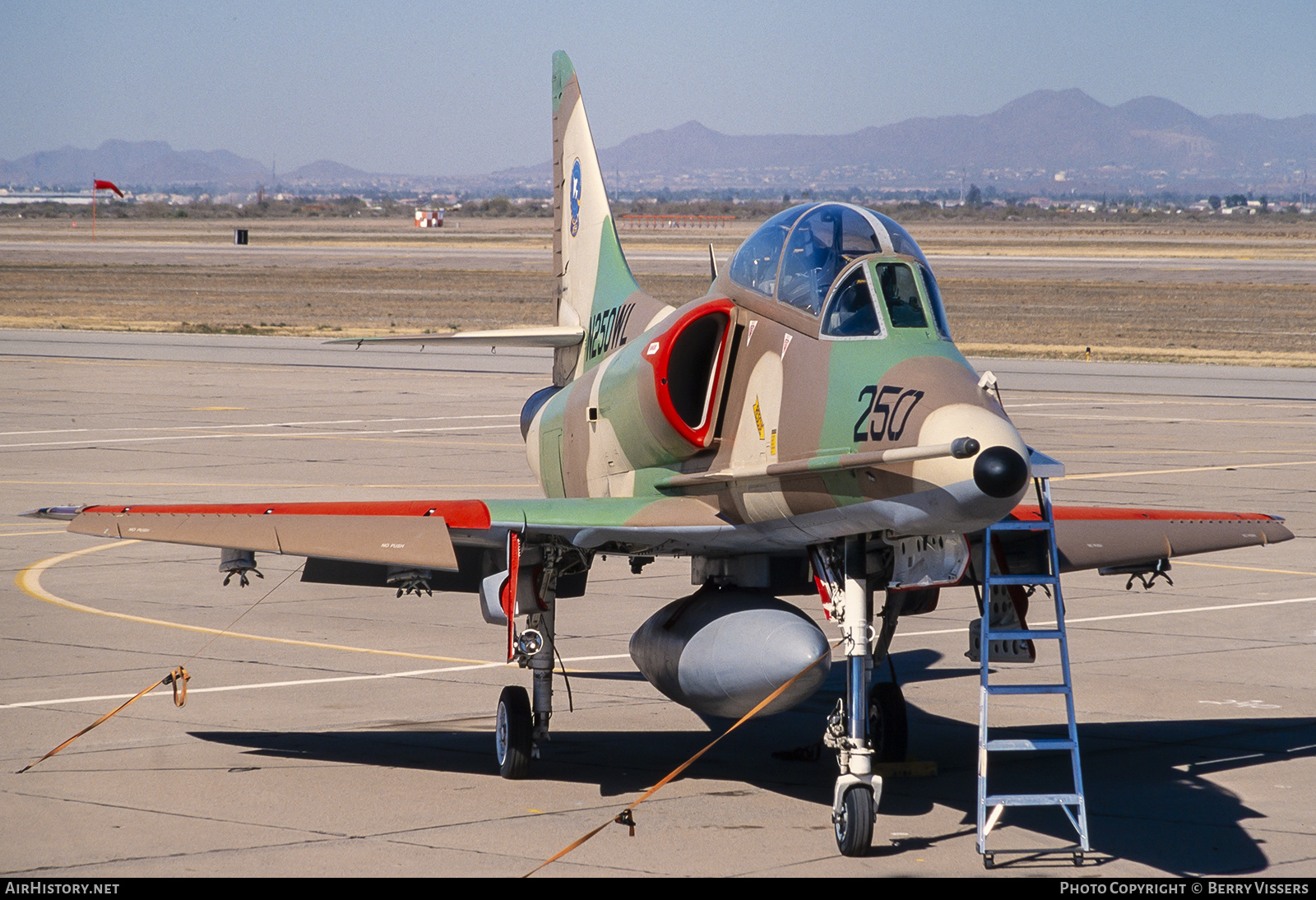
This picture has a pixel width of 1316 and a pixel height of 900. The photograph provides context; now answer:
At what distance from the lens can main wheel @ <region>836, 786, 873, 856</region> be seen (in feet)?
28.6

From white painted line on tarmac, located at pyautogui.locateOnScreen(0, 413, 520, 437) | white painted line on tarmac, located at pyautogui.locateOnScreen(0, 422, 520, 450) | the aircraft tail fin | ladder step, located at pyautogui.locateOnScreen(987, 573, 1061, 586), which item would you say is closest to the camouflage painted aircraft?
ladder step, located at pyautogui.locateOnScreen(987, 573, 1061, 586)

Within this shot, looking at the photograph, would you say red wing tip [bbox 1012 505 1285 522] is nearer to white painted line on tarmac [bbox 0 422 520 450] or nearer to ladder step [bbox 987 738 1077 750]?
ladder step [bbox 987 738 1077 750]

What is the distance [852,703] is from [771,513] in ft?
4.33

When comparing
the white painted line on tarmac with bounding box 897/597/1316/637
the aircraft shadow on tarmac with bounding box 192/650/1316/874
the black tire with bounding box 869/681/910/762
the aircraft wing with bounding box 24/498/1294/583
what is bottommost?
the white painted line on tarmac with bounding box 897/597/1316/637

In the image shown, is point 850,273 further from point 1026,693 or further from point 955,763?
point 955,763

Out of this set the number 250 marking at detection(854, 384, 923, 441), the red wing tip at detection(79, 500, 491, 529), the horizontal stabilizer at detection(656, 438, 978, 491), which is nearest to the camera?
the horizontal stabilizer at detection(656, 438, 978, 491)

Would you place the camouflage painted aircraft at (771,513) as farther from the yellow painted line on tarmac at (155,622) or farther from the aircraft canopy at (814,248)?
the yellow painted line on tarmac at (155,622)

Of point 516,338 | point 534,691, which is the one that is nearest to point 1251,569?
point 516,338

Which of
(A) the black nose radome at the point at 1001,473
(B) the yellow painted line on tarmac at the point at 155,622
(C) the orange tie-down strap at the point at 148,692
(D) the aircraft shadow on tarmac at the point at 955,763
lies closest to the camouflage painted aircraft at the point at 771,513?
(A) the black nose radome at the point at 1001,473

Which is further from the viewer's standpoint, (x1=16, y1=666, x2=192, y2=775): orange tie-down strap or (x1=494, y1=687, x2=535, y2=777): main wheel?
(x1=16, y1=666, x2=192, y2=775): orange tie-down strap

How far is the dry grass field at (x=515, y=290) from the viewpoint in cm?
5216

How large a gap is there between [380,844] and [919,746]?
15.0 ft

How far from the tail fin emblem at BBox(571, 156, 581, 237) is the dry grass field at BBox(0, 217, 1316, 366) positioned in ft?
105

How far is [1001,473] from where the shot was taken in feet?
24.3
